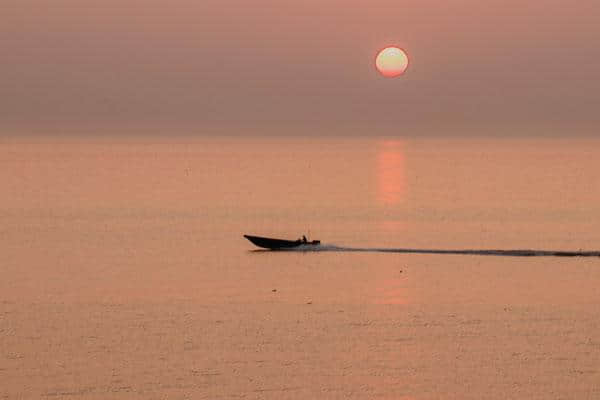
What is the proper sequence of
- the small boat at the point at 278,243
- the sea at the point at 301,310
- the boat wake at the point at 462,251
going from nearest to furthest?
the sea at the point at 301,310
the boat wake at the point at 462,251
the small boat at the point at 278,243

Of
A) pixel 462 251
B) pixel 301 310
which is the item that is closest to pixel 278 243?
pixel 462 251

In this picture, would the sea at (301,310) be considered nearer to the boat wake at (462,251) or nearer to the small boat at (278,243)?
the boat wake at (462,251)

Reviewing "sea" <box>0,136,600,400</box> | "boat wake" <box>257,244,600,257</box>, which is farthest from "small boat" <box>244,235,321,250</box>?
"sea" <box>0,136,600,400</box>

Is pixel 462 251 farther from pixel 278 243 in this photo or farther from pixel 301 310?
pixel 301 310

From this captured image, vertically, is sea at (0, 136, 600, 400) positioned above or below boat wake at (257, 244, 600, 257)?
below

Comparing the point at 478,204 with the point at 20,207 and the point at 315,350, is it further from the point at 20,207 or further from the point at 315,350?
the point at 315,350

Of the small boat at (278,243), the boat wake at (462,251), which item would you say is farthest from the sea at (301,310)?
the small boat at (278,243)

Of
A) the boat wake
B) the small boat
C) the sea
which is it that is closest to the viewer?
the sea

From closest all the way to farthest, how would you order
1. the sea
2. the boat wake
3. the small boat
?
the sea
the boat wake
the small boat

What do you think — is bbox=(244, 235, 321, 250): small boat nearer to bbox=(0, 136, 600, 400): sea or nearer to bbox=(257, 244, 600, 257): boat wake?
bbox=(257, 244, 600, 257): boat wake

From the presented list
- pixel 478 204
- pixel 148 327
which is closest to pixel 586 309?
pixel 148 327

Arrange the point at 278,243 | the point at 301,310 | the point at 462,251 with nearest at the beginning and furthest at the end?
the point at 301,310 → the point at 462,251 → the point at 278,243

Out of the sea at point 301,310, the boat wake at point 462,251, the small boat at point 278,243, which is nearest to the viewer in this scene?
the sea at point 301,310

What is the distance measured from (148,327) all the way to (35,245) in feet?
157
